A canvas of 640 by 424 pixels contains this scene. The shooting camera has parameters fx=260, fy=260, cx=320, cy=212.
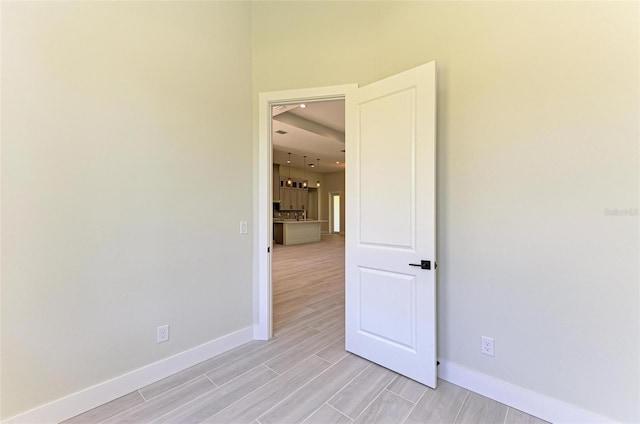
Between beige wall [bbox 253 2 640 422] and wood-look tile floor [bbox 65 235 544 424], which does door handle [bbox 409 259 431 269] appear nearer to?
beige wall [bbox 253 2 640 422]

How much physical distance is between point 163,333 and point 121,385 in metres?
0.36

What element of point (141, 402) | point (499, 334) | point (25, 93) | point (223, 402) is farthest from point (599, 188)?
point (25, 93)

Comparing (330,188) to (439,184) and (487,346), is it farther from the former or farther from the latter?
(487,346)

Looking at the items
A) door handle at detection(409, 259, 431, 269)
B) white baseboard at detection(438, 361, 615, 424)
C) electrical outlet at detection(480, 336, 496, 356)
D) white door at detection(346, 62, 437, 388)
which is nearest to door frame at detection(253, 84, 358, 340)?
white door at detection(346, 62, 437, 388)

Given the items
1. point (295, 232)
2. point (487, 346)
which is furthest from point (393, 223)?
point (295, 232)

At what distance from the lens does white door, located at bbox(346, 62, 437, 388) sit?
180 centimetres

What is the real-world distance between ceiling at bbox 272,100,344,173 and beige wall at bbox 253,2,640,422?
242cm

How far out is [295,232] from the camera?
959 cm

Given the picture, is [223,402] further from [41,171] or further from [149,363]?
[41,171]

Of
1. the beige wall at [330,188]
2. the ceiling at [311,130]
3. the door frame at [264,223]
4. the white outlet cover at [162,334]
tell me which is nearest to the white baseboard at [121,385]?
the white outlet cover at [162,334]

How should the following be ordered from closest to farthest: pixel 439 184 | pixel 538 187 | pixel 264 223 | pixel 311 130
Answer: pixel 538 187 < pixel 439 184 < pixel 264 223 < pixel 311 130

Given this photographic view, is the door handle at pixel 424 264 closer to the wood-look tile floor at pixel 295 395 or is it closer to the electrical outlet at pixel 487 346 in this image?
the electrical outlet at pixel 487 346

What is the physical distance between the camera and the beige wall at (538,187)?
4.40ft

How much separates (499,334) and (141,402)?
7.79 feet
